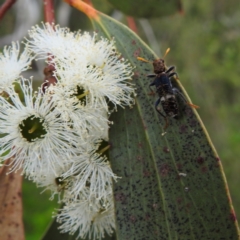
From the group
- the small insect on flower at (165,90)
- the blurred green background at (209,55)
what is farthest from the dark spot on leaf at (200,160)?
the blurred green background at (209,55)

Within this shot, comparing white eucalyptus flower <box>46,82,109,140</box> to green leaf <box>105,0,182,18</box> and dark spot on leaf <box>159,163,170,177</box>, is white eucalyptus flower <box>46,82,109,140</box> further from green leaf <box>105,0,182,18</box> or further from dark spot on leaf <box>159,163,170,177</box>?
green leaf <box>105,0,182,18</box>

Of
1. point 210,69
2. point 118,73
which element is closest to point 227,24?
point 210,69

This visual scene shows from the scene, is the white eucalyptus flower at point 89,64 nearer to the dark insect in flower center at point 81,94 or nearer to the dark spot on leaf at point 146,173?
the dark insect in flower center at point 81,94

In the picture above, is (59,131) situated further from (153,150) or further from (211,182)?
(211,182)

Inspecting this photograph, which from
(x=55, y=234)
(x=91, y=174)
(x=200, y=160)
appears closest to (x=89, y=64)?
(x=91, y=174)

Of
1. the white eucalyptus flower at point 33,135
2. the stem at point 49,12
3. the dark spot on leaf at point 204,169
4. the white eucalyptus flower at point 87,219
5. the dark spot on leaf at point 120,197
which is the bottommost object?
the dark spot on leaf at point 120,197

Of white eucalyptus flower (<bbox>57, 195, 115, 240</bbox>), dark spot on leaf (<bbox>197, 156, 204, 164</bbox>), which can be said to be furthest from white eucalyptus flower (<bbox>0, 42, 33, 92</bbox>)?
dark spot on leaf (<bbox>197, 156, 204, 164</bbox>)

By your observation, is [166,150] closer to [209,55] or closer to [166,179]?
[166,179]

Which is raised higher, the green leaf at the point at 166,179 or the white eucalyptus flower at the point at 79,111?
the white eucalyptus flower at the point at 79,111
